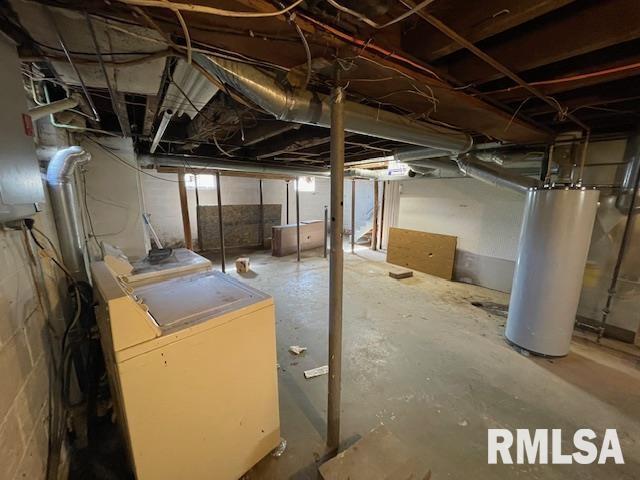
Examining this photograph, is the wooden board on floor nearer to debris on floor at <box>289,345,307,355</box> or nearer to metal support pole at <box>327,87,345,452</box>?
metal support pole at <box>327,87,345,452</box>

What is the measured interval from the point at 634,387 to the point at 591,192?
1.57 metres

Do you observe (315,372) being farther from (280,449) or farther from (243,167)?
(243,167)

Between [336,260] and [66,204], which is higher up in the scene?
[66,204]

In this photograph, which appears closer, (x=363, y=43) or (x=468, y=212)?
(x=363, y=43)

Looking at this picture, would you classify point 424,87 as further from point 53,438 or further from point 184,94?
point 53,438

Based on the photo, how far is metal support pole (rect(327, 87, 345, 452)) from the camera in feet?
4.09

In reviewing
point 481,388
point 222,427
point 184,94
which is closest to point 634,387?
point 481,388

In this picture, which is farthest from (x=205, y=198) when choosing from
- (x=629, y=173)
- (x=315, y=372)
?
(x=629, y=173)

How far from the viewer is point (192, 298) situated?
1.25 metres

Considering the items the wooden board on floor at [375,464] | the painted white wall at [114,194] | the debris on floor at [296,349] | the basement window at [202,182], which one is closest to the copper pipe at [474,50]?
the wooden board on floor at [375,464]

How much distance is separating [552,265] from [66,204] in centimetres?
366

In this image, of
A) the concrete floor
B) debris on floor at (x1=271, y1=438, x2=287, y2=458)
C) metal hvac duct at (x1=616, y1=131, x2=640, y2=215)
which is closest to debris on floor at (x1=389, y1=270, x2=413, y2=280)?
the concrete floor

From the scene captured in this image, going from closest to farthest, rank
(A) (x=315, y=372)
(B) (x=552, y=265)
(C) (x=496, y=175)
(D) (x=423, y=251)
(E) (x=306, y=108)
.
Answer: (E) (x=306, y=108)
(A) (x=315, y=372)
(B) (x=552, y=265)
(C) (x=496, y=175)
(D) (x=423, y=251)

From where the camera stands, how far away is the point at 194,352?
3.43 ft
